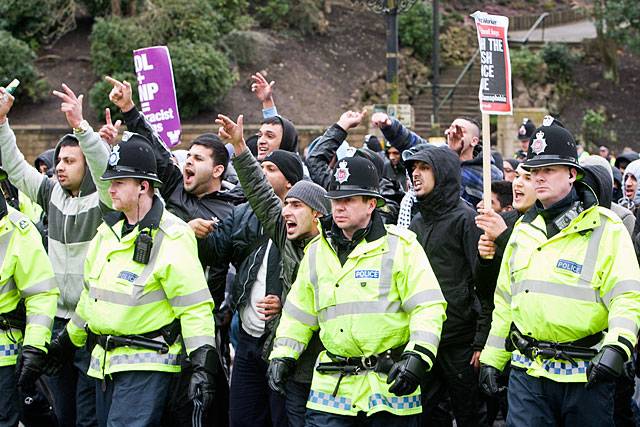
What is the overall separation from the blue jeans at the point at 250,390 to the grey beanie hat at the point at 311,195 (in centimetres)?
102

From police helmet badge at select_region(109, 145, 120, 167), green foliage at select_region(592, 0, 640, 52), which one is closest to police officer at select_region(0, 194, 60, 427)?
police helmet badge at select_region(109, 145, 120, 167)

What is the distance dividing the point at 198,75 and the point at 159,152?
16357 millimetres

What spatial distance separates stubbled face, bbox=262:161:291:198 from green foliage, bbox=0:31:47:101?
17.6 m

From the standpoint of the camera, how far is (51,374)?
7059mm

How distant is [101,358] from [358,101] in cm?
2181

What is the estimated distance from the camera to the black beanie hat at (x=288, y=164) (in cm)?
744

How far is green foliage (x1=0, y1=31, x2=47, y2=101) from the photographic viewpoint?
78.8 feet

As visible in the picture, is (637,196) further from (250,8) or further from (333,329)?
(250,8)

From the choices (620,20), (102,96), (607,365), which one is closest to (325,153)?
(607,365)

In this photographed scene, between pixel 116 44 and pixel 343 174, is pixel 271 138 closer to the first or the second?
pixel 343 174

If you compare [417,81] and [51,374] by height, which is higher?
[51,374]

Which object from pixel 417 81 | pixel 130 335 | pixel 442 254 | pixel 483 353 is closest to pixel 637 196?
pixel 442 254

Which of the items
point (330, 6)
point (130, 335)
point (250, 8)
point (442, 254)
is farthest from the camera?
point (330, 6)

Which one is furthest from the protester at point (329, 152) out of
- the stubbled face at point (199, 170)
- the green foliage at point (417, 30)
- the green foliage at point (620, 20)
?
the green foliage at point (620, 20)
